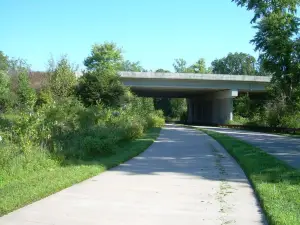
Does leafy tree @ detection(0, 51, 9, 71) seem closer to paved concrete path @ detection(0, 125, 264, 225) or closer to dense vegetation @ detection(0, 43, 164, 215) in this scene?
dense vegetation @ detection(0, 43, 164, 215)

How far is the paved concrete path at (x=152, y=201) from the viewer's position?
19.0ft

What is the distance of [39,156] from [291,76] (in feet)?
67.5

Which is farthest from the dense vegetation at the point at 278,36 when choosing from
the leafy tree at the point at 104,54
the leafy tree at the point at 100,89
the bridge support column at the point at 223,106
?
the leafy tree at the point at 104,54

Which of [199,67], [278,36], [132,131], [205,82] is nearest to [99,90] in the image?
[132,131]

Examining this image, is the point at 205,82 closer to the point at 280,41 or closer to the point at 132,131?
the point at 280,41

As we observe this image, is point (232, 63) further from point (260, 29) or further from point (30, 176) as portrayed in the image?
point (30, 176)

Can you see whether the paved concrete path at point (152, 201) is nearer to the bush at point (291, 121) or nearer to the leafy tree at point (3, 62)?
the bush at point (291, 121)

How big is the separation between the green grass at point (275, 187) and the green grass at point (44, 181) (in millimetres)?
3820

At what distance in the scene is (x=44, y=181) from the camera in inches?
317

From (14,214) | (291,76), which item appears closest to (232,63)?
(291,76)

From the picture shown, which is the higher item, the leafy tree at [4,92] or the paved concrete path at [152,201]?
the leafy tree at [4,92]

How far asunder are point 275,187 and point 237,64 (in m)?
119

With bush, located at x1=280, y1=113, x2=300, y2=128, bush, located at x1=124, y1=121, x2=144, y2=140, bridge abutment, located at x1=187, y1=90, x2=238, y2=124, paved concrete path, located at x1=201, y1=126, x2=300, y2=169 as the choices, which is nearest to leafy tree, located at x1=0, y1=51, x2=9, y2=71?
bridge abutment, located at x1=187, y1=90, x2=238, y2=124

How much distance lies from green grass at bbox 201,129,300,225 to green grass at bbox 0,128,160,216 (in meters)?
3.82
